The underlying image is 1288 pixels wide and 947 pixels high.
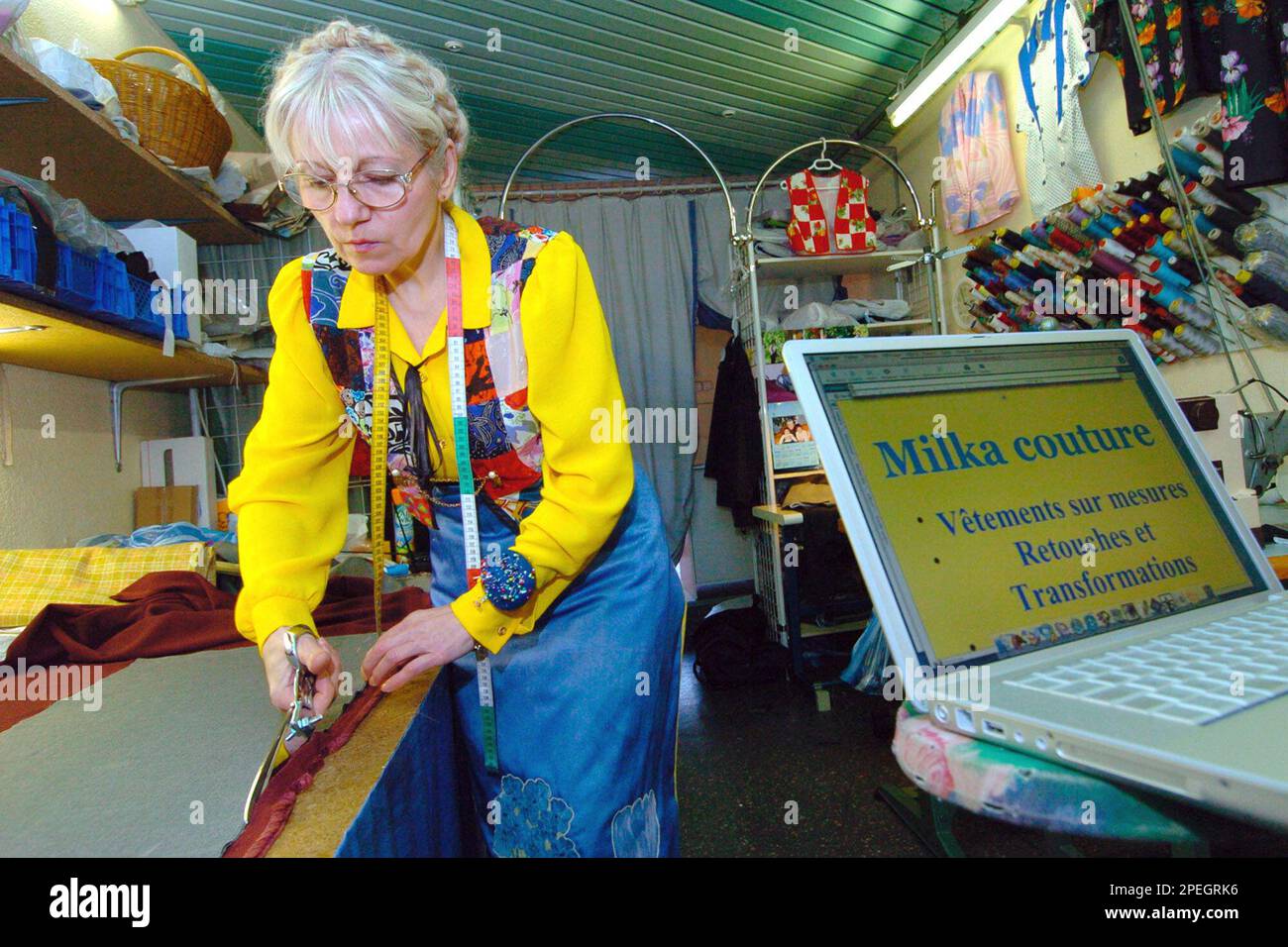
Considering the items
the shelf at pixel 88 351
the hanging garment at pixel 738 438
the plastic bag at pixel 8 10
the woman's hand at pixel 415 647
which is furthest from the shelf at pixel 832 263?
the woman's hand at pixel 415 647

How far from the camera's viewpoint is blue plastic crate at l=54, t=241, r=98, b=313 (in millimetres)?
1236

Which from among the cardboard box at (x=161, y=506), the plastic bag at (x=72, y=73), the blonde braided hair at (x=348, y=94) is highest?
the plastic bag at (x=72, y=73)

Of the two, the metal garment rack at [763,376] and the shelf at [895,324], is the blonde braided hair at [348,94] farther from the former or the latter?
the shelf at [895,324]

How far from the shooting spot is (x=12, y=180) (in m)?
1.15

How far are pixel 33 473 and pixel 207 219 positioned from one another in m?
0.87

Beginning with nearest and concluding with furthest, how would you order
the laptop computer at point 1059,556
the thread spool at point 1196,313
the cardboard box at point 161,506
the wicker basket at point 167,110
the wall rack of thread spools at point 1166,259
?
the laptop computer at point 1059,556 < the wicker basket at point 167,110 < the wall rack of thread spools at point 1166,259 < the thread spool at point 1196,313 < the cardboard box at point 161,506

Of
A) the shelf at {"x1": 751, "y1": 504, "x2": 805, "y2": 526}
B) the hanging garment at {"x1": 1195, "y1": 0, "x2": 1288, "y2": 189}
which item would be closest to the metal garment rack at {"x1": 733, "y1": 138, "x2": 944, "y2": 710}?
the shelf at {"x1": 751, "y1": 504, "x2": 805, "y2": 526}

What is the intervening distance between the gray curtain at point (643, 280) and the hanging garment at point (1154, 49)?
76.2 inches

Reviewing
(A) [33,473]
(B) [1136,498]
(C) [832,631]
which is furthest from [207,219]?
(C) [832,631]

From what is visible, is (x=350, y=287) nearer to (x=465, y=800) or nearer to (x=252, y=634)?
(x=252, y=634)

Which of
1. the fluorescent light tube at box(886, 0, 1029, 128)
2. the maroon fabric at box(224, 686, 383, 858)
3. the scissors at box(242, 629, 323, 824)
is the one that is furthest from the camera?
the fluorescent light tube at box(886, 0, 1029, 128)

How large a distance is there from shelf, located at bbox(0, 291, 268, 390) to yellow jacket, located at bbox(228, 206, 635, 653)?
63 centimetres

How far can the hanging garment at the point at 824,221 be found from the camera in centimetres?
310

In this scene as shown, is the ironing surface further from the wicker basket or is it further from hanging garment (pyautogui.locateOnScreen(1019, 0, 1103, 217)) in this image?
hanging garment (pyautogui.locateOnScreen(1019, 0, 1103, 217))
